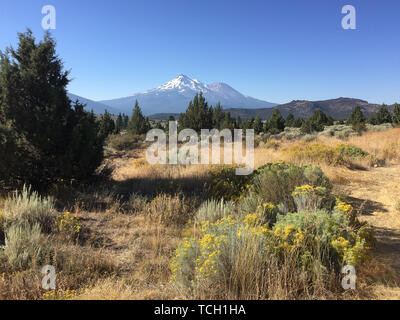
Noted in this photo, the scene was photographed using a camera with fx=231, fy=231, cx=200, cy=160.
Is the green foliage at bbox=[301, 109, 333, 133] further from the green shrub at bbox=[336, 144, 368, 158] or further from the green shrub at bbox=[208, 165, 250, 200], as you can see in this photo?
the green shrub at bbox=[208, 165, 250, 200]

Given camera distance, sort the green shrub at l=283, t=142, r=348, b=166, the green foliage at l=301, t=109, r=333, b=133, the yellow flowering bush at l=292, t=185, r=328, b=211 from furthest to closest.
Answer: the green foliage at l=301, t=109, r=333, b=133 < the green shrub at l=283, t=142, r=348, b=166 < the yellow flowering bush at l=292, t=185, r=328, b=211

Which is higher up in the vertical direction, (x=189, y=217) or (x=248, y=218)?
(x=248, y=218)

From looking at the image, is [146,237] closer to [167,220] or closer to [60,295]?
[167,220]

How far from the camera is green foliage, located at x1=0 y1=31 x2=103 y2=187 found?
16.5 ft

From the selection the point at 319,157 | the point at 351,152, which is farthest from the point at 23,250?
the point at 351,152

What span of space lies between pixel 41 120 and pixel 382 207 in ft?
24.2

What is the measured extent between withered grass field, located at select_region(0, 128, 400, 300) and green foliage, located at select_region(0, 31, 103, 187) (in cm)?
82

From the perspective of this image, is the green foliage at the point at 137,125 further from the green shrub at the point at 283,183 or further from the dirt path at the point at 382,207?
the green shrub at the point at 283,183

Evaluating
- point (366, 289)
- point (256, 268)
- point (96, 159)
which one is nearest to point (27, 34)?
point (96, 159)

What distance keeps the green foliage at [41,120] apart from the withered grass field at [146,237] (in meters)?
0.82

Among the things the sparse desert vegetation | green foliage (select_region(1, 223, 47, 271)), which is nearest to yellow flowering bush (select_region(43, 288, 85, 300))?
the sparse desert vegetation
